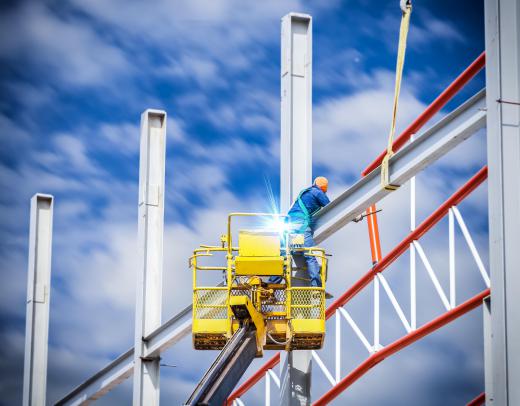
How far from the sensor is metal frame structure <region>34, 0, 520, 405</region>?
12.9 meters

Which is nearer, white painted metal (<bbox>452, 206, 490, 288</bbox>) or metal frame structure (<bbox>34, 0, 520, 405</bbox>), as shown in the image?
metal frame structure (<bbox>34, 0, 520, 405</bbox>)

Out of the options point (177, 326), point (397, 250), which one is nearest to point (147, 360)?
point (177, 326)

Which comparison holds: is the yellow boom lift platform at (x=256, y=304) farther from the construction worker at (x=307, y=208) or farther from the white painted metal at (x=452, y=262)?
the white painted metal at (x=452, y=262)

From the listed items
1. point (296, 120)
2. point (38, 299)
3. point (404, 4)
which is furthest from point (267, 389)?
point (404, 4)

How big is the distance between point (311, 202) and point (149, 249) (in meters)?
5.30

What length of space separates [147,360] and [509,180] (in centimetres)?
1082

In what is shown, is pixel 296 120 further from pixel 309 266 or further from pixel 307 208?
pixel 309 266

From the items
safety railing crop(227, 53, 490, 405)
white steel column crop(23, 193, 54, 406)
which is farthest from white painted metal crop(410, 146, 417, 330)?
white steel column crop(23, 193, 54, 406)

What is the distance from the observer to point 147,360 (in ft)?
72.4

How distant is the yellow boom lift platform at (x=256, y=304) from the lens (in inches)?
643

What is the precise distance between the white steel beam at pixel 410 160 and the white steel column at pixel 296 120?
110 cm

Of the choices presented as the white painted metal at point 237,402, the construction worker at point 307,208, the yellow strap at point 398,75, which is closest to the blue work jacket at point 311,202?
the construction worker at point 307,208

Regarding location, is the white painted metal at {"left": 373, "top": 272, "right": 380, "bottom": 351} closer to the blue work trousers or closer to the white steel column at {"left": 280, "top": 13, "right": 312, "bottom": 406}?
the white steel column at {"left": 280, "top": 13, "right": 312, "bottom": 406}

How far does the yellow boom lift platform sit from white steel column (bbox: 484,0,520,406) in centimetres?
416
